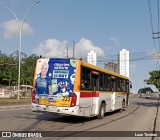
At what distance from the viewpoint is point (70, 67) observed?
17125 mm

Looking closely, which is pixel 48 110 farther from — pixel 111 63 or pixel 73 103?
pixel 111 63

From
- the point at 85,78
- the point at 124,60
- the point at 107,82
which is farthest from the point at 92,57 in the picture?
the point at 85,78

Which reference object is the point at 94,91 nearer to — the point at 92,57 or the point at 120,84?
the point at 120,84

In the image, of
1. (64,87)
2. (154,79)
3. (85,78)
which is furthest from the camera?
(154,79)

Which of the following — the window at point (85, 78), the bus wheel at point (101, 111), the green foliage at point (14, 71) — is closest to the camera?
the window at point (85, 78)

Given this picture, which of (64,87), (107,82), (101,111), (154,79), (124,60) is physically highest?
(124,60)

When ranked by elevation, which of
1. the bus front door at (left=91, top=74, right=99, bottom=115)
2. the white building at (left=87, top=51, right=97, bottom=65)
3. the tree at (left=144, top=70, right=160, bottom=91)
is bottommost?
the bus front door at (left=91, top=74, right=99, bottom=115)

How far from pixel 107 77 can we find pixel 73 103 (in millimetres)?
5771

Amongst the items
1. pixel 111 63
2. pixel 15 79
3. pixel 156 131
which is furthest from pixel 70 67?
pixel 15 79

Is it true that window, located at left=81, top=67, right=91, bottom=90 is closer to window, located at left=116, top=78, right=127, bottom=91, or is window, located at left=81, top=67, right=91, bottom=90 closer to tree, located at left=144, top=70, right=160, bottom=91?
window, located at left=116, top=78, right=127, bottom=91

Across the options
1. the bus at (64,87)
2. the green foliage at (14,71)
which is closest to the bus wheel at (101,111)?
the bus at (64,87)

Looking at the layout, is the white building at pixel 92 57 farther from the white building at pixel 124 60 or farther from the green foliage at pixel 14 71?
the green foliage at pixel 14 71

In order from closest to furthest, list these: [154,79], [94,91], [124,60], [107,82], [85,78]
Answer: [85,78], [94,91], [107,82], [124,60], [154,79]

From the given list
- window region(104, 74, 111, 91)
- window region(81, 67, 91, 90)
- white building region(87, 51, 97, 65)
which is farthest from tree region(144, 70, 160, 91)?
window region(81, 67, 91, 90)
